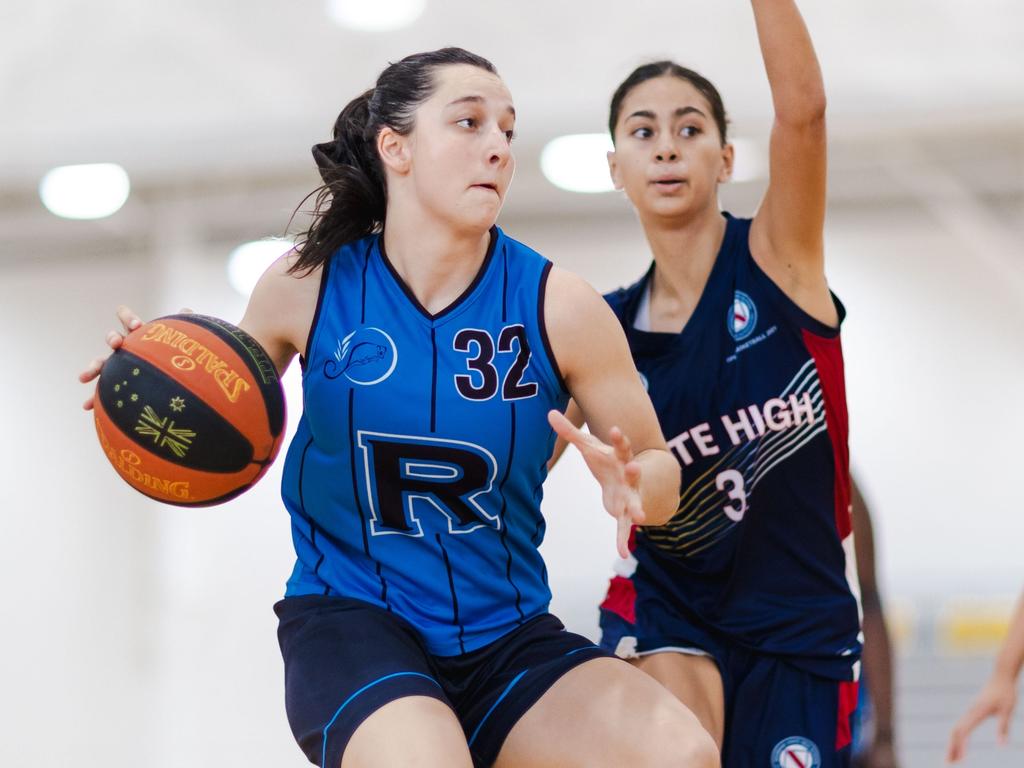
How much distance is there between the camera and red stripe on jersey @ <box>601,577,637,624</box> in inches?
115

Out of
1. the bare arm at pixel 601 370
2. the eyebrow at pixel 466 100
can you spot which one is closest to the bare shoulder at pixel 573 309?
the bare arm at pixel 601 370

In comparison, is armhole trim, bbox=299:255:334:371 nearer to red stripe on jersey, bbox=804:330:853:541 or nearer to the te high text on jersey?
the te high text on jersey

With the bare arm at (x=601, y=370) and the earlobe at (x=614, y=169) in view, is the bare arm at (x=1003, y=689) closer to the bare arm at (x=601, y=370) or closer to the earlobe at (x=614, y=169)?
the bare arm at (x=601, y=370)

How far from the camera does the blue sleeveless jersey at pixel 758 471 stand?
2.80 metres

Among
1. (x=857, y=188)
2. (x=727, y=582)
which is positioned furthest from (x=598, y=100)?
(x=727, y=582)

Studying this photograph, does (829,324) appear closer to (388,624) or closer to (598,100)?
(388,624)

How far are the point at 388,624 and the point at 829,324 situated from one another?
125 cm

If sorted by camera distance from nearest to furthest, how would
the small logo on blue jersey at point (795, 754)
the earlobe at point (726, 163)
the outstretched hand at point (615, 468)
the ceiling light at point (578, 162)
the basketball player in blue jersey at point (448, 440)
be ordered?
the outstretched hand at point (615, 468), the basketball player in blue jersey at point (448, 440), the small logo on blue jersey at point (795, 754), the earlobe at point (726, 163), the ceiling light at point (578, 162)

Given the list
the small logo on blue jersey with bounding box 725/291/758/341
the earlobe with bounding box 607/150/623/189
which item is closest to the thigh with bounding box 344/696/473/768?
the small logo on blue jersey with bounding box 725/291/758/341

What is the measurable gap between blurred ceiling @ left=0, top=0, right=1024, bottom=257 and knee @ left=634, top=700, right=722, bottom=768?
18.3 feet

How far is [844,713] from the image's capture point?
284cm

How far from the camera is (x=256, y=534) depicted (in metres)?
8.50

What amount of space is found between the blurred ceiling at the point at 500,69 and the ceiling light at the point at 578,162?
0.15 metres

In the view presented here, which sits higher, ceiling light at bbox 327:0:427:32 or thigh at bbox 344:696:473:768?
ceiling light at bbox 327:0:427:32
